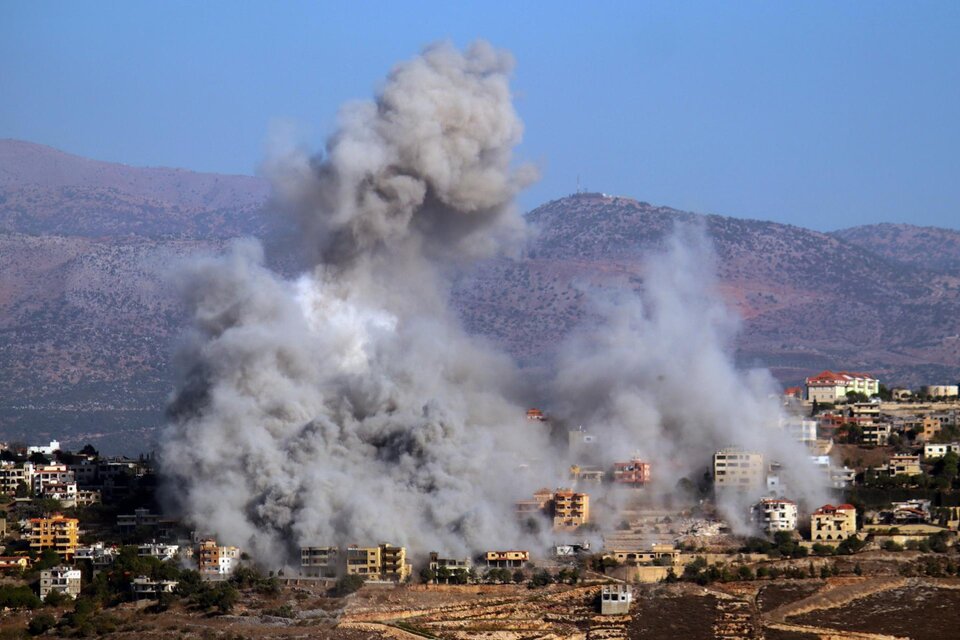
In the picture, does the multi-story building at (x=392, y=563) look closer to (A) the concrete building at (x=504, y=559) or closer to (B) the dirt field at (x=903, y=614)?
(A) the concrete building at (x=504, y=559)

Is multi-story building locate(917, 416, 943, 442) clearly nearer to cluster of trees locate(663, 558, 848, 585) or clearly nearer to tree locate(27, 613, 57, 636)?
cluster of trees locate(663, 558, 848, 585)

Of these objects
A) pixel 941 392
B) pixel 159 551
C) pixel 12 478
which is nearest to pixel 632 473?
pixel 159 551

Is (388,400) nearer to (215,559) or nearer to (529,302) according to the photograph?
(215,559)

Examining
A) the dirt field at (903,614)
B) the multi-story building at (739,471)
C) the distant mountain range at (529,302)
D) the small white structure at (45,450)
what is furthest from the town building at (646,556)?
the distant mountain range at (529,302)

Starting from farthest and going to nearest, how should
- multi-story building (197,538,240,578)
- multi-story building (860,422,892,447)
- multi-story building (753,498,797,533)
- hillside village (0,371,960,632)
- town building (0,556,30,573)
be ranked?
multi-story building (860,422,892,447)
multi-story building (753,498,797,533)
town building (0,556,30,573)
multi-story building (197,538,240,578)
hillside village (0,371,960,632)

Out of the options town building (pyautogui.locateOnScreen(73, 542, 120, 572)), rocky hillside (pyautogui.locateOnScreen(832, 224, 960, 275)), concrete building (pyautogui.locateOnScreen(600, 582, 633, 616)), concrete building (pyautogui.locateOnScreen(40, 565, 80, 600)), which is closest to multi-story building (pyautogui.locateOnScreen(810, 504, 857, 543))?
concrete building (pyautogui.locateOnScreen(600, 582, 633, 616))

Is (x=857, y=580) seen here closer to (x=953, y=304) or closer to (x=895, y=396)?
(x=895, y=396)
